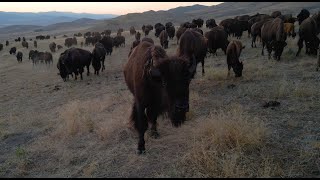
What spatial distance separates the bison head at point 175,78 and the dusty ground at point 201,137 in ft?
2.87

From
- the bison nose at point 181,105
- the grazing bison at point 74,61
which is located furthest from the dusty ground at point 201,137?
the grazing bison at point 74,61

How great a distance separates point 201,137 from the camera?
277 inches

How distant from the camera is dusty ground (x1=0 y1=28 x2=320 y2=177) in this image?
598 cm

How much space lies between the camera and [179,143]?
7309 mm

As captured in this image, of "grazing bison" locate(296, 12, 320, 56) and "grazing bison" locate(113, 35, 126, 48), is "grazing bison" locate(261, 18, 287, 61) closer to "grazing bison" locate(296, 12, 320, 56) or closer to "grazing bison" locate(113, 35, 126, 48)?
"grazing bison" locate(296, 12, 320, 56)

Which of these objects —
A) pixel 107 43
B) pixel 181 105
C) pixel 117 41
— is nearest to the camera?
pixel 181 105

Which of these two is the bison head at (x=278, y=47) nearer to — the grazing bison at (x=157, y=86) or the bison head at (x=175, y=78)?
the grazing bison at (x=157, y=86)

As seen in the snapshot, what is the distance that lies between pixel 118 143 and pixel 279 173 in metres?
3.69

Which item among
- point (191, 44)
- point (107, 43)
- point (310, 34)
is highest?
point (310, 34)

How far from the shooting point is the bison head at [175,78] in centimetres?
571

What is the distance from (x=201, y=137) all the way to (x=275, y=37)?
11623 millimetres

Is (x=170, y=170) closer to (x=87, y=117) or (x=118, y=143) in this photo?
(x=118, y=143)

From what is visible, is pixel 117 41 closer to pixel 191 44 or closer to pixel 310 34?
pixel 310 34

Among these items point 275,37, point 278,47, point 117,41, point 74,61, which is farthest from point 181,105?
point 117,41
